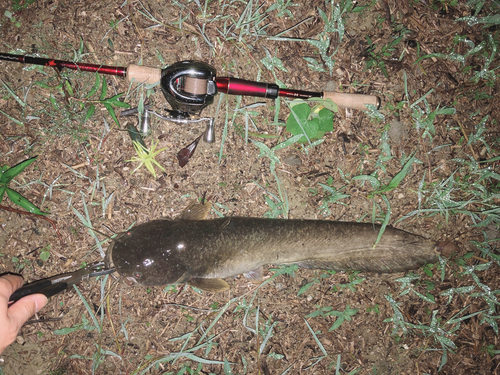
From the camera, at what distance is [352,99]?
292cm

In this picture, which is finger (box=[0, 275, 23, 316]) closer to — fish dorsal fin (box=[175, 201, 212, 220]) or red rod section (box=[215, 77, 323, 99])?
fish dorsal fin (box=[175, 201, 212, 220])

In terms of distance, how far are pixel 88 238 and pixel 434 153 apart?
400 cm

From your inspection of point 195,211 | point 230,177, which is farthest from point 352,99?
point 195,211

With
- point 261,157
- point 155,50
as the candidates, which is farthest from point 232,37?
point 261,157

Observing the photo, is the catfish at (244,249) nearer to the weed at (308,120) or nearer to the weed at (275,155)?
the weed at (275,155)

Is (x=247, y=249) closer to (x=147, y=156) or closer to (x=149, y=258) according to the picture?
(x=149, y=258)

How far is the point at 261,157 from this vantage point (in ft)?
10.2

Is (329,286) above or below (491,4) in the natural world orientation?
below

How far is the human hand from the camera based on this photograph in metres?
2.24

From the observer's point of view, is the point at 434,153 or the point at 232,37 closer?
the point at 232,37

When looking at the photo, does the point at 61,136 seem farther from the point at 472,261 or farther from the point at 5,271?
the point at 472,261

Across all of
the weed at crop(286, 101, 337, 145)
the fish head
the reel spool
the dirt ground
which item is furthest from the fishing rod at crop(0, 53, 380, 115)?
the fish head

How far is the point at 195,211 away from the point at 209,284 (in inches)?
29.3

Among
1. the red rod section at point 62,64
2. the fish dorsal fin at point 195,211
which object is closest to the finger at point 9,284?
the fish dorsal fin at point 195,211
